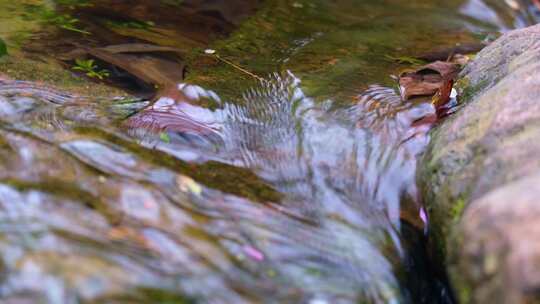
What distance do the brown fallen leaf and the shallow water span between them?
0.32 ft

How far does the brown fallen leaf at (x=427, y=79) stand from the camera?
343cm

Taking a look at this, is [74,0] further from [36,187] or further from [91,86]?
[36,187]

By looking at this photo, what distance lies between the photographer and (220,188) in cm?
237

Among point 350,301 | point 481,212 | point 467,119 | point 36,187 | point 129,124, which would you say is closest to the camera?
point 481,212

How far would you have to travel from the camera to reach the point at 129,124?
9.04 ft

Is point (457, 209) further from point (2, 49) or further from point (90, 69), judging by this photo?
point (2, 49)

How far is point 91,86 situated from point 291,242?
1623 millimetres

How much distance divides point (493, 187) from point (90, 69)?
2.32 metres

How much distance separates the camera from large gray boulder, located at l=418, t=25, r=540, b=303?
5.40ft

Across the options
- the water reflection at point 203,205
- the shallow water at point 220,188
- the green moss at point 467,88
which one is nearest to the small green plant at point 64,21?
the shallow water at point 220,188

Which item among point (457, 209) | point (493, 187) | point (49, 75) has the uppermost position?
point (493, 187)

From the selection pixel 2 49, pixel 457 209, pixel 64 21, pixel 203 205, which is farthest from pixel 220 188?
pixel 64 21

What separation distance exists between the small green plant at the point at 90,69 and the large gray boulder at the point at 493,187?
1.86 m

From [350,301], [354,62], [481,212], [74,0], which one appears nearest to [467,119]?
[481,212]
